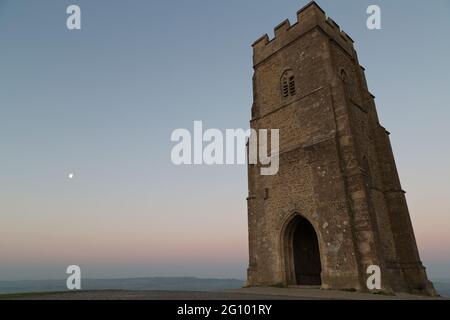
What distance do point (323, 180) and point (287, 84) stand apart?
6436mm

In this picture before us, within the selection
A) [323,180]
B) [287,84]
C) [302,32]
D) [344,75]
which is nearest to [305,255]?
[323,180]

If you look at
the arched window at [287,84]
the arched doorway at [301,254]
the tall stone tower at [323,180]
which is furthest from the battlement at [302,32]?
the arched doorway at [301,254]

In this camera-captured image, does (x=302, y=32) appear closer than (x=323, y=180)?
No

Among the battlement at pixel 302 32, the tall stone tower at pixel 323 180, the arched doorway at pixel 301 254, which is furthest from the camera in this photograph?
the battlement at pixel 302 32

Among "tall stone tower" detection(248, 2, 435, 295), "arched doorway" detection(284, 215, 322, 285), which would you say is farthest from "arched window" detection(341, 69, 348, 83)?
"arched doorway" detection(284, 215, 322, 285)

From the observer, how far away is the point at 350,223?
1197 cm

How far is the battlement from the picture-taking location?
16438 millimetres

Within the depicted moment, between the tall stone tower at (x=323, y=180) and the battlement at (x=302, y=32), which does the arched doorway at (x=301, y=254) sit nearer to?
the tall stone tower at (x=323, y=180)

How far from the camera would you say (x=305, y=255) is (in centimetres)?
1592

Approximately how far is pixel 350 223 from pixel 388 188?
4925 mm

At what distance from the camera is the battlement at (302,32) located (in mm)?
16438

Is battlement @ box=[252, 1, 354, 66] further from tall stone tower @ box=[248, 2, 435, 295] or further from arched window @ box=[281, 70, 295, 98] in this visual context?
arched window @ box=[281, 70, 295, 98]

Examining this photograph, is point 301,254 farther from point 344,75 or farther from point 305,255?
point 344,75
